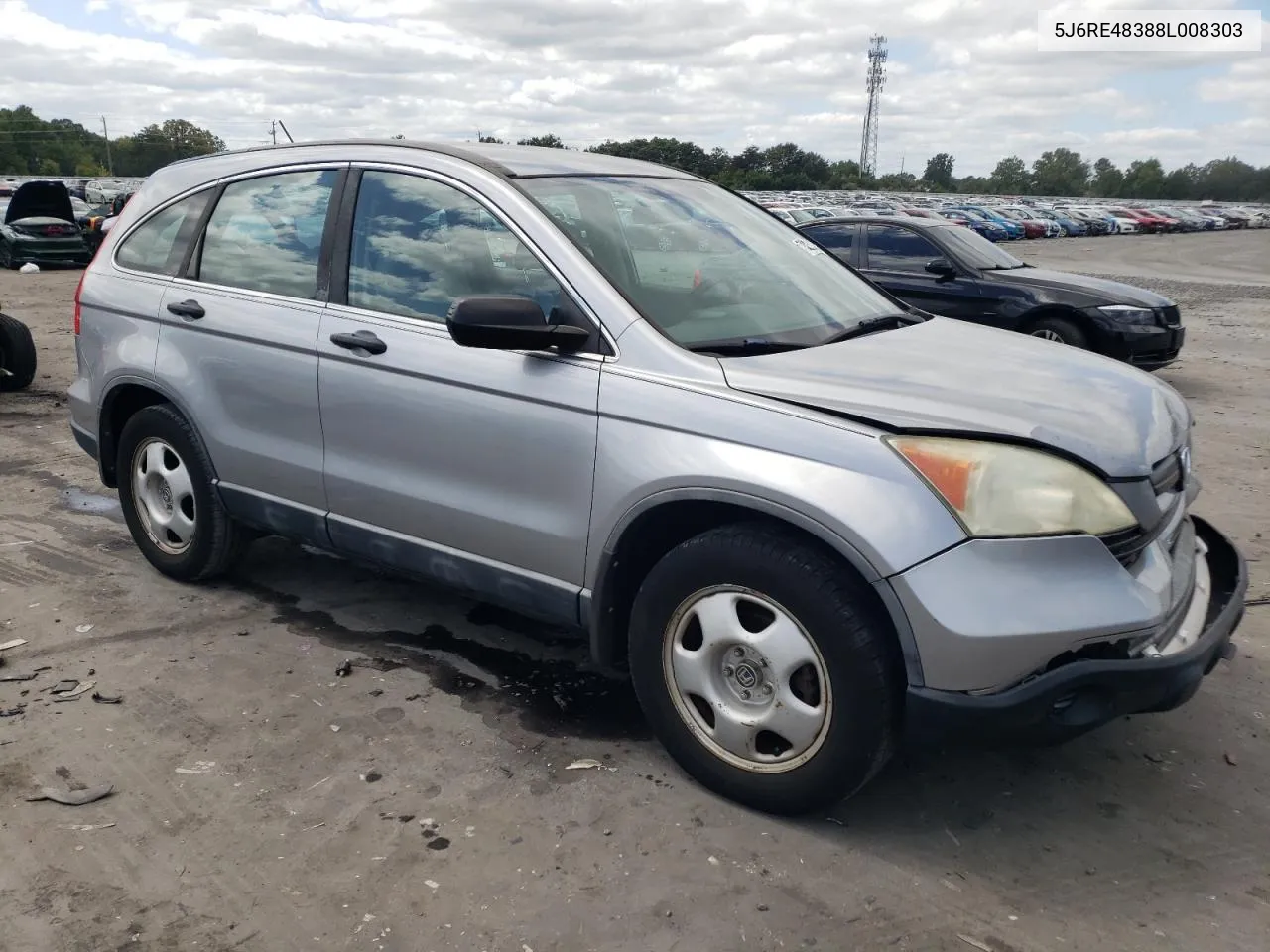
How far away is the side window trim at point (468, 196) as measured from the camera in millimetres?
3146

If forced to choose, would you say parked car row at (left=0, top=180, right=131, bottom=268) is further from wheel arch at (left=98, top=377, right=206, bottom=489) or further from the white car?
the white car

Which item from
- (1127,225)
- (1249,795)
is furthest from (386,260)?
(1127,225)

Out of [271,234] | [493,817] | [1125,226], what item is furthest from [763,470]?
[1125,226]

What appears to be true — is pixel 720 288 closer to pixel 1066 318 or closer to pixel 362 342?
pixel 362 342

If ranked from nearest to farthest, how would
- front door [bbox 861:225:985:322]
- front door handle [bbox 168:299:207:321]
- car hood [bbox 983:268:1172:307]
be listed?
1. front door handle [bbox 168:299:207:321]
2. car hood [bbox 983:268:1172:307]
3. front door [bbox 861:225:985:322]

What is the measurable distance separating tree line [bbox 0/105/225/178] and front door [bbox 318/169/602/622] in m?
126

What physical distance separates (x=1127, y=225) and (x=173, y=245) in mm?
57349

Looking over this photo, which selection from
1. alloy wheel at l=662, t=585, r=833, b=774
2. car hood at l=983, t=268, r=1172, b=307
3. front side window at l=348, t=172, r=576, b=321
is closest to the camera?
alloy wheel at l=662, t=585, r=833, b=774

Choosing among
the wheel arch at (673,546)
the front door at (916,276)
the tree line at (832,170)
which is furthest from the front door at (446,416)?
the tree line at (832,170)

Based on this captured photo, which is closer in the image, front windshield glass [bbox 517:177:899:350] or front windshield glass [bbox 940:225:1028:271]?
front windshield glass [bbox 517:177:899:350]

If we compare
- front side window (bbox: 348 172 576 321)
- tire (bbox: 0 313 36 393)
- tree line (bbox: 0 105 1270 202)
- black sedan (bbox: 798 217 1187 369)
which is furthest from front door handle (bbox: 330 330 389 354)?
tree line (bbox: 0 105 1270 202)

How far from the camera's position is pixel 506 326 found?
3027mm

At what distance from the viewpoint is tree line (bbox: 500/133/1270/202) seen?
91438 millimetres

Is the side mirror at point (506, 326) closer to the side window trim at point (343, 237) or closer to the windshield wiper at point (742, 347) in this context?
the windshield wiper at point (742, 347)
